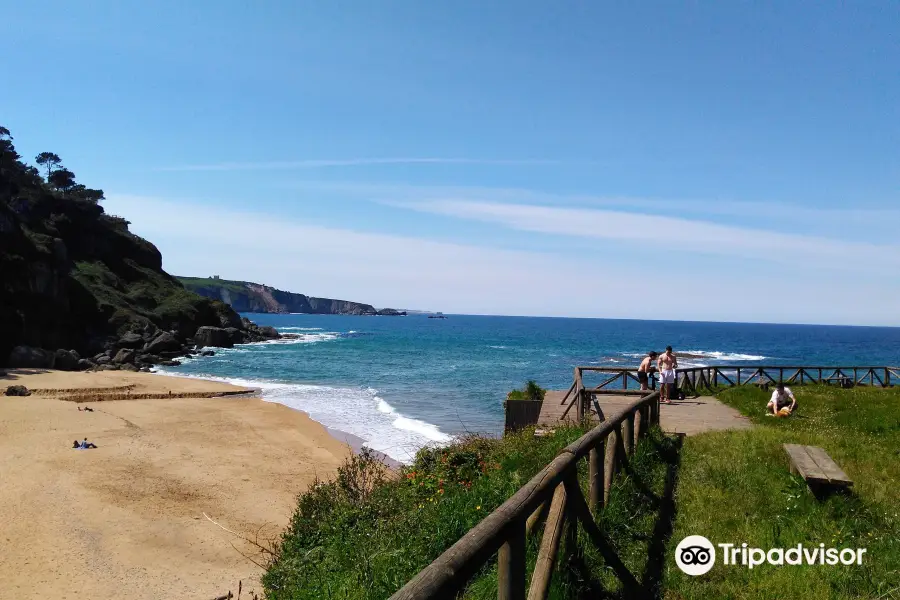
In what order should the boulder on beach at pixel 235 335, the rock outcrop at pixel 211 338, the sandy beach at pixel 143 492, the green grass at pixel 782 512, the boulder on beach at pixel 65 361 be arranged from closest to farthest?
the green grass at pixel 782 512 → the sandy beach at pixel 143 492 → the boulder on beach at pixel 65 361 → the rock outcrop at pixel 211 338 → the boulder on beach at pixel 235 335

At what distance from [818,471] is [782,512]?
771 millimetres

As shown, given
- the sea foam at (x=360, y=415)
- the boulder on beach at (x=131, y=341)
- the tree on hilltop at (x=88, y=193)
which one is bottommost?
the sea foam at (x=360, y=415)

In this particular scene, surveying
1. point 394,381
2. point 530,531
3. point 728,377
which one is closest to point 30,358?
point 394,381

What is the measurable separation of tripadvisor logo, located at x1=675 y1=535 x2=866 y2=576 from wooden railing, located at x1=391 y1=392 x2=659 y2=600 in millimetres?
660

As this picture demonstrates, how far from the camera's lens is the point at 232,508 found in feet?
48.1

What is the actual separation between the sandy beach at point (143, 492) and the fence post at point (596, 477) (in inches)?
279

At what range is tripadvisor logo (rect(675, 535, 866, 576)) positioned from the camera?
4887mm

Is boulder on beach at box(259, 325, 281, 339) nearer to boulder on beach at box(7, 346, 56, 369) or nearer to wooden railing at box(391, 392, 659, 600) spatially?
boulder on beach at box(7, 346, 56, 369)

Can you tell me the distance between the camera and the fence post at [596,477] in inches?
219

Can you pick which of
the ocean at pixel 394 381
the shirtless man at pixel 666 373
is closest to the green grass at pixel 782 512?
the shirtless man at pixel 666 373

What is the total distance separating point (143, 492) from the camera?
1539 centimetres

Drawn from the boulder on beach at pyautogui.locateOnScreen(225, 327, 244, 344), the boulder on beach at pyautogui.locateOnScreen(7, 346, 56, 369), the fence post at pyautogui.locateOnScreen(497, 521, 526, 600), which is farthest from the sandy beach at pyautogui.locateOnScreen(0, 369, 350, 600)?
the boulder on beach at pyautogui.locateOnScreen(225, 327, 244, 344)

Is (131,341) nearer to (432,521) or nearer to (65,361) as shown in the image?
(65,361)

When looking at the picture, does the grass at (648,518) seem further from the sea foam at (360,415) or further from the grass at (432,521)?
the sea foam at (360,415)
